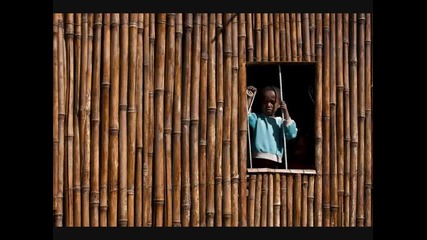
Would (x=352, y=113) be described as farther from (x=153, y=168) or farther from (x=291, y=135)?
(x=153, y=168)

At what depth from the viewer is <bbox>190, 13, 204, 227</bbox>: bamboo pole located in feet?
28.0

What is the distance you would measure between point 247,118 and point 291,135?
14.9 inches

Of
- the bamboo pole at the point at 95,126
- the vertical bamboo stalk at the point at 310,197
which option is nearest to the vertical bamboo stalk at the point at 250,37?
the vertical bamboo stalk at the point at 310,197

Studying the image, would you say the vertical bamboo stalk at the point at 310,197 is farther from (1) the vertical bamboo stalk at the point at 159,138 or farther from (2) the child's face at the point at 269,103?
(1) the vertical bamboo stalk at the point at 159,138

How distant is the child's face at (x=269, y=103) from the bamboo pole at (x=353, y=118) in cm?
61

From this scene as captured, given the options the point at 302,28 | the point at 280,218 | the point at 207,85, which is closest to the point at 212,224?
the point at 280,218

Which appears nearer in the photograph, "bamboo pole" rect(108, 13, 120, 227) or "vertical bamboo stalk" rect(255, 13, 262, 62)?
"bamboo pole" rect(108, 13, 120, 227)

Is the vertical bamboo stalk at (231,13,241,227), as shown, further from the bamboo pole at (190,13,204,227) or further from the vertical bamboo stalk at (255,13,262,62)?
the bamboo pole at (190,13,204,227)

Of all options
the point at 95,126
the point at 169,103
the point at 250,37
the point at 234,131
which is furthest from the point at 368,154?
the point at 95,126

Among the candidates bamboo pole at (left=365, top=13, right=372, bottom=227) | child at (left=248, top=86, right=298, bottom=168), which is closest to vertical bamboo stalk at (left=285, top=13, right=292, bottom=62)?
child at (left=248, top=86, right=298, bottom=168)

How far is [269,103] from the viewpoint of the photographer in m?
8.82

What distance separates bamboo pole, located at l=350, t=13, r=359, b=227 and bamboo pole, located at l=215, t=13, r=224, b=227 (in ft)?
3.24

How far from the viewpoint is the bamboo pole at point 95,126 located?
8.51 meters

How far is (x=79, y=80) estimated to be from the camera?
28.2ft
